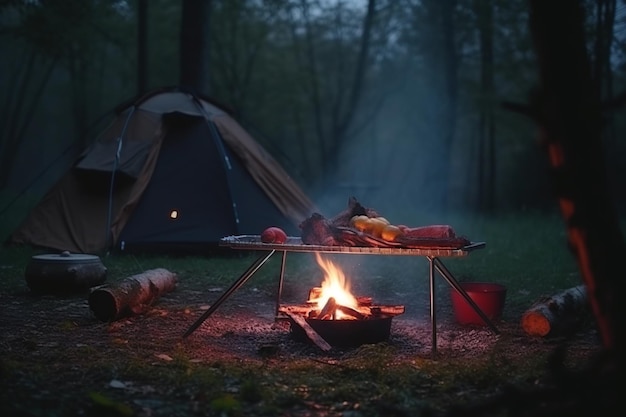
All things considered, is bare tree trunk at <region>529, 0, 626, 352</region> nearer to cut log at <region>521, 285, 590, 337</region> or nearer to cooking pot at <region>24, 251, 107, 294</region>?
cut log at <region>521, 285, 590, 337</region>

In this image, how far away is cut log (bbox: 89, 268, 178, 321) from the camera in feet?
20.3

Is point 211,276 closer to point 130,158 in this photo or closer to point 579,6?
point 130,158

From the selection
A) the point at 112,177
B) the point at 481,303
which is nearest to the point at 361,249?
the point at 481,303

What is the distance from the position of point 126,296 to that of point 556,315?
348 cm

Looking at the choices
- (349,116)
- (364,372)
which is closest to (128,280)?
(364,372)

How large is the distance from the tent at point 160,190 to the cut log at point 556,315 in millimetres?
5046

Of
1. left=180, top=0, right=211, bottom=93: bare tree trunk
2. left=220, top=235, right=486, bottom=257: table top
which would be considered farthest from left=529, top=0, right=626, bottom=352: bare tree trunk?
left=180, top=0, right=211, bottom=93: bare tree trunk

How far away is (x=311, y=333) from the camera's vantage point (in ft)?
18.0

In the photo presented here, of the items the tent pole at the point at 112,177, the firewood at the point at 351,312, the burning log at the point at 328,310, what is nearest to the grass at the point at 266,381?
the firewood at the point at 351,312

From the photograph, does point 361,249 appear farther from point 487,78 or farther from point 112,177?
point 487,78

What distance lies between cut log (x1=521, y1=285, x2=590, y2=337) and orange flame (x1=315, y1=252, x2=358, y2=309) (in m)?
1.38

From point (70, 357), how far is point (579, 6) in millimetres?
3703

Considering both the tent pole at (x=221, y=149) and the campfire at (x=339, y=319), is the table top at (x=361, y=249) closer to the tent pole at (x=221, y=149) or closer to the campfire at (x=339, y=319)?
the campfire at (x=339, y=319)

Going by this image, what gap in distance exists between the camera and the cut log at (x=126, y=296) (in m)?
6.19
